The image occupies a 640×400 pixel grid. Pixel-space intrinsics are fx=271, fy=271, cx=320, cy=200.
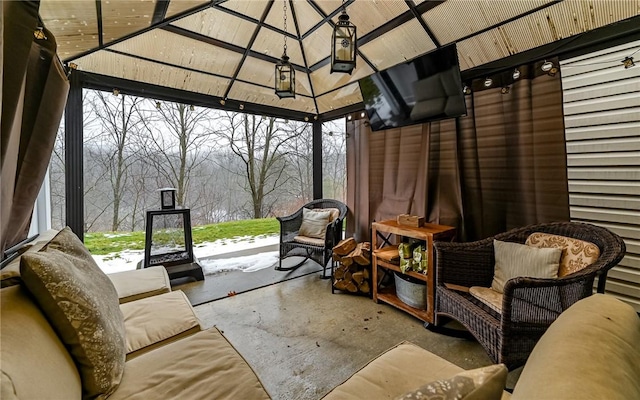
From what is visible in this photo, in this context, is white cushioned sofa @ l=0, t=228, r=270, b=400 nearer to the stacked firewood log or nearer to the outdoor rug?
the outdoor rug

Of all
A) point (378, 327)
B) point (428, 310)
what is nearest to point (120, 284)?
point (378, 327)

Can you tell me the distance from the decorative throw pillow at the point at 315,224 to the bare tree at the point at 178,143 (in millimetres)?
2020

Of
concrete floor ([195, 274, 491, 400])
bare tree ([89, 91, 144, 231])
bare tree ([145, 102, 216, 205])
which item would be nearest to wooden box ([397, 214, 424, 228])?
concrete floor ([195, 274, 491, 400])

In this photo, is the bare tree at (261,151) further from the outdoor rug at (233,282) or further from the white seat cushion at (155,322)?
the white seat cushion at (155,322)

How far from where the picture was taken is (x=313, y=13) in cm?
294

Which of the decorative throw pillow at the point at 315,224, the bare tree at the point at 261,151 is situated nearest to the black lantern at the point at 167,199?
the bare tree at the point at 261,151

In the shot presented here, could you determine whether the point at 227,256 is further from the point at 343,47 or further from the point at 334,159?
the point at 343,47

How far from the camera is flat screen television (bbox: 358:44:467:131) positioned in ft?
7.84

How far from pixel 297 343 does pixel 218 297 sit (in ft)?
4.04

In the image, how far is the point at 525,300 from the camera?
1592mm

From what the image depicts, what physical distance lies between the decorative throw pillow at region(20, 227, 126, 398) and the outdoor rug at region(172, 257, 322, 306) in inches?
73.0

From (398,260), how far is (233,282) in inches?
78.9

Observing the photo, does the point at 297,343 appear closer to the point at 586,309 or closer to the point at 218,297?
the point at 218,297

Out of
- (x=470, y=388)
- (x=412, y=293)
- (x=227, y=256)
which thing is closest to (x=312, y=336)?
(x=412, y=293)
